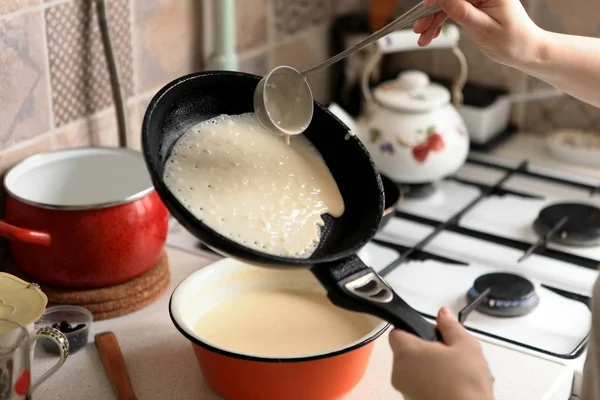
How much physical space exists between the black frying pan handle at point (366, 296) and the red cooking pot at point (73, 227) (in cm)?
29

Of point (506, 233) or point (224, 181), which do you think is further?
point (506, 233)

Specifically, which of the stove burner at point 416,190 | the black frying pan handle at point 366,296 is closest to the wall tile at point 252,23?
the stove burner at point 416,190

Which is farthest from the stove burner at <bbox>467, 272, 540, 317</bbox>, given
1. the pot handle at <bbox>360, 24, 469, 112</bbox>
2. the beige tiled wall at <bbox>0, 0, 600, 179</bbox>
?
the beige tiled wall at <bbox>0, 0, 600, 179</bbox>

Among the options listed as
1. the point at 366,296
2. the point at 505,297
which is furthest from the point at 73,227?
the point at 505,297

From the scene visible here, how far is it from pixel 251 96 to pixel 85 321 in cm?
29

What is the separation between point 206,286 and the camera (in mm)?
928

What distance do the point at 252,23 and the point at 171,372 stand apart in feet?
2.04

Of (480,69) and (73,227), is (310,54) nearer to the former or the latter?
(480,69)

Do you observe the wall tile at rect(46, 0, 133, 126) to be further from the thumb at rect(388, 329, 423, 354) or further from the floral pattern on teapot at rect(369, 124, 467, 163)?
the thumb at rect(388, 329, 423, 354)

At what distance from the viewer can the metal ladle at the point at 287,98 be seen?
2.85ft

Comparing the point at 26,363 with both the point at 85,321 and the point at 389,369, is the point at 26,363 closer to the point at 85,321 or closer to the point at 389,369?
the point at 85,321

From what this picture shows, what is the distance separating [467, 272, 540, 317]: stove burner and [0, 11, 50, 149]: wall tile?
0.54 metres

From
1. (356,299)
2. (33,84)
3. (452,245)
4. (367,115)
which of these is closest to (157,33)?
(33,84)

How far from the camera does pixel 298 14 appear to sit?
4.67ft
